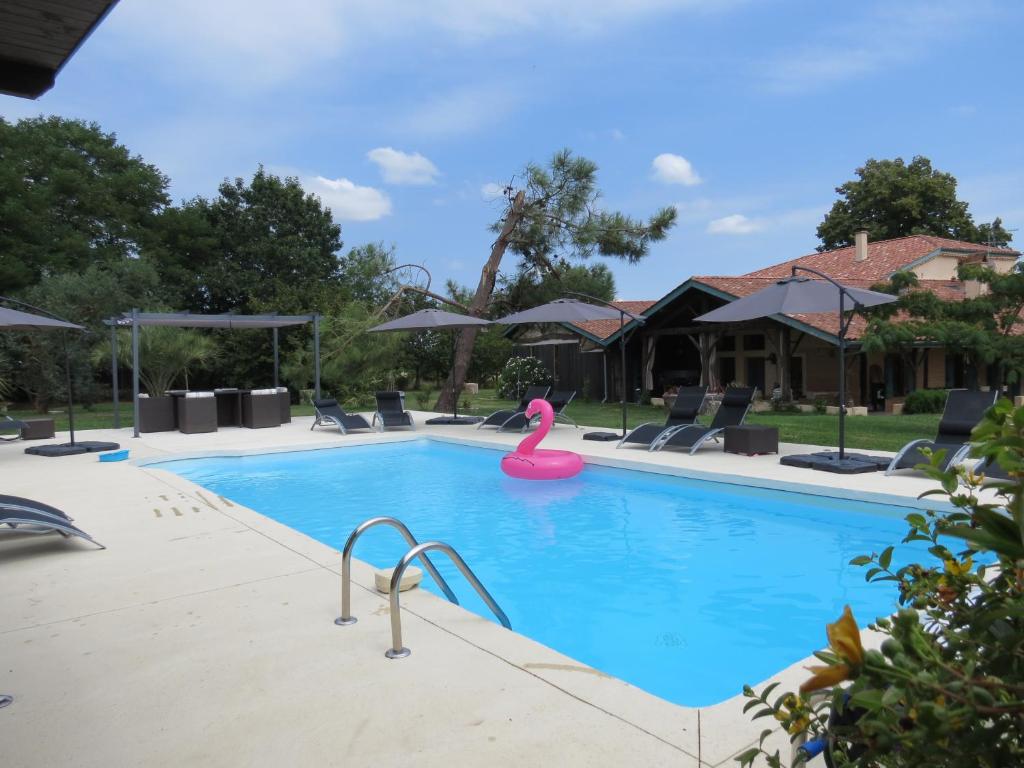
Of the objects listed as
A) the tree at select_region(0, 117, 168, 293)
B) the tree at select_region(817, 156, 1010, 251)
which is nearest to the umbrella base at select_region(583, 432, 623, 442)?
the tree at select_region(0, 117, 168, 293)

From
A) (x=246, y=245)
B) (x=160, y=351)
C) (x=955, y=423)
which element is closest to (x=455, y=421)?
(x=955, y=423)

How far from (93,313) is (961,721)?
25303 millimetres

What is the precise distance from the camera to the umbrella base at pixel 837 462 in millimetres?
8516

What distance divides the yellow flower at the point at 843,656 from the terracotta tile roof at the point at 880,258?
80.3 feet

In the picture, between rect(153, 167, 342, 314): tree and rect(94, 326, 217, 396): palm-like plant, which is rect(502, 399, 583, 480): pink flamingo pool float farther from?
rect(153, 167, 342, 314): tree

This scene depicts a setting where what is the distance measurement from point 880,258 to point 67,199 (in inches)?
1236

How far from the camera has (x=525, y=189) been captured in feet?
67.7

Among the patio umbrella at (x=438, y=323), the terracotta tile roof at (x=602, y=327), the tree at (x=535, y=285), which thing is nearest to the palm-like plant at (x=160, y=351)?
the patio umbrella at (x=438, y=323)

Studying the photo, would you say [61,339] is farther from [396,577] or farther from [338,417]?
[396,577]

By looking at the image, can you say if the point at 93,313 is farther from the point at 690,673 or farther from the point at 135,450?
the point at 690,673

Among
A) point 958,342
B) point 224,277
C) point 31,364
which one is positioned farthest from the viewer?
point 224,277

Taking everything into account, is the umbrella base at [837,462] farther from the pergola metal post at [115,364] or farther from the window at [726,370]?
the window at [726,370]

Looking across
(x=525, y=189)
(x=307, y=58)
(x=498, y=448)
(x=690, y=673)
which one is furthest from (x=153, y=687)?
(x=525, y=189)

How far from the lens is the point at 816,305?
9.66 meters
